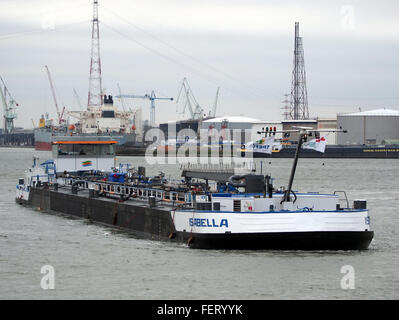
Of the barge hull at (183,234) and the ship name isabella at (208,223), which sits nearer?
the barge hull at (183,234)

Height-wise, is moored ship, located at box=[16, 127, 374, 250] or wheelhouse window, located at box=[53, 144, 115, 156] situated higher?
wheelhouse window, located at box=[53, 144, 115, 156]

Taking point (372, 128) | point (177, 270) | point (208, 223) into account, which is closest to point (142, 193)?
point (208, 223)

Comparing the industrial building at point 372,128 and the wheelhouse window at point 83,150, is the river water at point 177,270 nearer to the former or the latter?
the wheelhouse window at point 83,150

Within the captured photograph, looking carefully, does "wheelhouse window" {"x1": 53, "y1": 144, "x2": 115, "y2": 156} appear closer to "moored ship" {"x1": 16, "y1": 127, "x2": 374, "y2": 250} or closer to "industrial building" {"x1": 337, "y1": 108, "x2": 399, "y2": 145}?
"moored ship" {"x1": 16, "y1": 127, "x2": 374, "y2": 250}

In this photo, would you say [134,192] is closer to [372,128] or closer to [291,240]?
[291,240]

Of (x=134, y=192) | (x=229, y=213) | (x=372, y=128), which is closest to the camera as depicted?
(x=229, y=213)

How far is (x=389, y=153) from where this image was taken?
155000 mm

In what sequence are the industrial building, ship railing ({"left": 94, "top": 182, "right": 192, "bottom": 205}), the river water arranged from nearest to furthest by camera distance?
the river water, ship railing ({"left": 94, "top": 182, "right": 192, "bottom": 205}), the industrial building

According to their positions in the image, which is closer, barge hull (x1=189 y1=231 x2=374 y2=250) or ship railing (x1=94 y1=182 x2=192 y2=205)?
barge hull (x1=189 y1=231 x2=374 y2=250)

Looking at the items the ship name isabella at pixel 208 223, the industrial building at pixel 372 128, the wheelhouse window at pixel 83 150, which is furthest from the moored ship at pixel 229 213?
the industrial building at pixel 372 128

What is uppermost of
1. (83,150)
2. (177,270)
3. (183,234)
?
(83,150)

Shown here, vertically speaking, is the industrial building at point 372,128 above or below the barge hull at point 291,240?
above

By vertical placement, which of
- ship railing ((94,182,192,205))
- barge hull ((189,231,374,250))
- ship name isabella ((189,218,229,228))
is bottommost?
barge hull ((189,231,374,250))

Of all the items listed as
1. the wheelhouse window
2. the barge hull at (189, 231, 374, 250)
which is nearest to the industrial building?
the wheelhouse window
